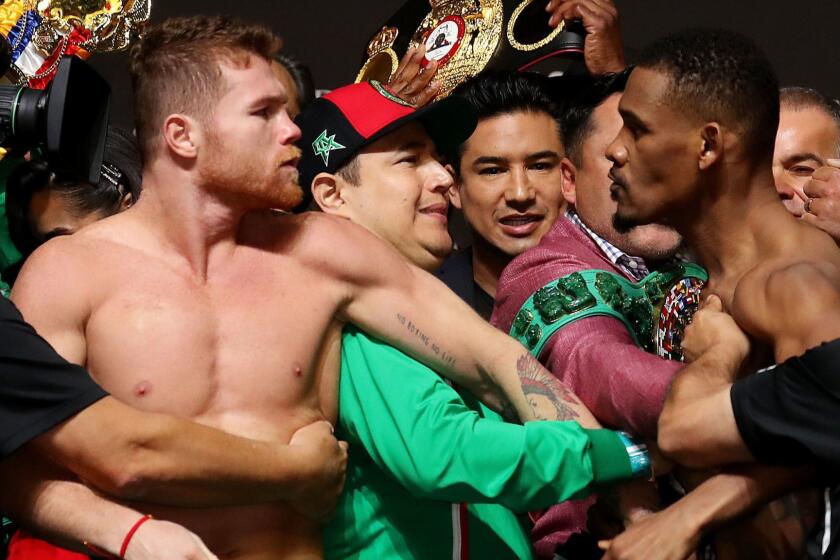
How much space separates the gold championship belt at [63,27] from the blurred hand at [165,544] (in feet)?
4.83

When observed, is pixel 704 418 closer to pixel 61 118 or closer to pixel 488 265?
pixel 61 118

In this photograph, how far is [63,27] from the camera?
10.3ft

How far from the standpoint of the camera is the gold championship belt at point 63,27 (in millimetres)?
3104

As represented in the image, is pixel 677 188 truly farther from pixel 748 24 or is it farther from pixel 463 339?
pixel 748 24

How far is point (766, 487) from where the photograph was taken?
2.01 m

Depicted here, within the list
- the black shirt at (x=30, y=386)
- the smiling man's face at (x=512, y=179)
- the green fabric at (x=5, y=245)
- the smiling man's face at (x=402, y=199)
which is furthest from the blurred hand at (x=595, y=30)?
the black shirt at (x=30, y=386)

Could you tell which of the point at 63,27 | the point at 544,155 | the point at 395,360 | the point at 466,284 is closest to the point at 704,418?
the point at 395,360

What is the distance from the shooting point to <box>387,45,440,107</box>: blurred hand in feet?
10.5

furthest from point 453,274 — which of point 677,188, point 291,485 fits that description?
point 291,485

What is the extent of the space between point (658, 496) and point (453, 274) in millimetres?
1115

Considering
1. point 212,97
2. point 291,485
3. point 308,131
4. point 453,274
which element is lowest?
point 453,274

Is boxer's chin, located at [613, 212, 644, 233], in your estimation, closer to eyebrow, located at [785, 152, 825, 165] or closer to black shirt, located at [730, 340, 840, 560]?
black shirt, located at [730, 340, 840, 560]

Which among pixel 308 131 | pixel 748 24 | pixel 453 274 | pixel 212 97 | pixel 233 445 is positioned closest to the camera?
pixel 233 445

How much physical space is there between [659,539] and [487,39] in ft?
5.09
